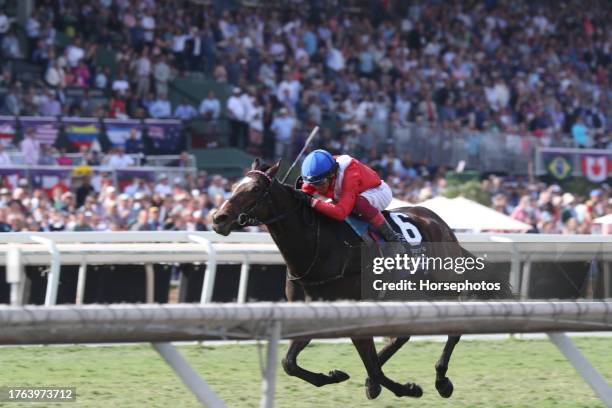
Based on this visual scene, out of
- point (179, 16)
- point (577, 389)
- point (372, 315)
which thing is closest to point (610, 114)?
point (179, 16)

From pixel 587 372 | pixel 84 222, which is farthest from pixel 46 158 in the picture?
pixel 587 372

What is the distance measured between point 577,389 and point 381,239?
1534mm

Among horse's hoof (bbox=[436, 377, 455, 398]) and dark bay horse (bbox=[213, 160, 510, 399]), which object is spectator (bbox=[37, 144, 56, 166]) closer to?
dark bay horse (bbox=[213, 160, 510, 399])

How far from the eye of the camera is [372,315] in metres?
4.62

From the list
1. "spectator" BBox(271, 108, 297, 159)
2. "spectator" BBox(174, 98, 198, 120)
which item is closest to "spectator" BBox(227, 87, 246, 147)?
"spectator" BBox(271, 108, 297, 159)

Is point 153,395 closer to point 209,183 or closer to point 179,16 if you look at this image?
point 209,183

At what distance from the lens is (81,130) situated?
17.3m

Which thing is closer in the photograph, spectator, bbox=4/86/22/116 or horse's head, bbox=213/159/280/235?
horse's head, bbox=213/159/280/235

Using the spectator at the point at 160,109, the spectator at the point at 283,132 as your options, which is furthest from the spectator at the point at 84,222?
the spectator at the point at 283,132

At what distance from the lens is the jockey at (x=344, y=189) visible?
720cm

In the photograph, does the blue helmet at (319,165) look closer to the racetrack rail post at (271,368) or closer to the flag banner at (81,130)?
the racetrack rail post at (271,368)

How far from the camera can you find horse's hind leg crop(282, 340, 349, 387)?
22.8ft

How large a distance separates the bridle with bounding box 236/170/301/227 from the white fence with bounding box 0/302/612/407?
2.22 meters

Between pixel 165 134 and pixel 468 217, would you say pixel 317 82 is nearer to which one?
pixel 165 134
